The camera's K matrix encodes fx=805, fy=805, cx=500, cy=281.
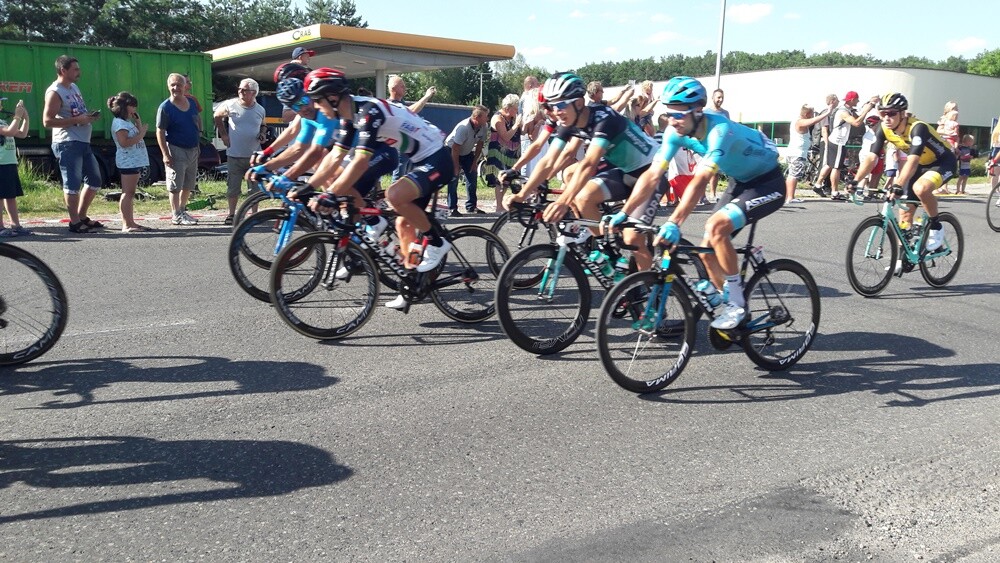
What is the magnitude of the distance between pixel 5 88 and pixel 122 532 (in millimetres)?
18962

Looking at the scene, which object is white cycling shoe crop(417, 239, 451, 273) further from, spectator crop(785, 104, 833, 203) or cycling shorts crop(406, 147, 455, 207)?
spectator crop(785, 104, 833, 203)

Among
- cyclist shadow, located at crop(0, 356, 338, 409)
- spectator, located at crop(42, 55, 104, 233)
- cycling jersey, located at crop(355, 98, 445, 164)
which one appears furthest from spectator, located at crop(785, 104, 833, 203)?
cyclist shadow, located at crop(0, 356, 338, 409)

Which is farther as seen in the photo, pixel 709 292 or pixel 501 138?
pixel 501 138

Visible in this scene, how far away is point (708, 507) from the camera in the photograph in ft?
12.1

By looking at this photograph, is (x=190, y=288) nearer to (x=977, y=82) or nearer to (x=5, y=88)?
(x=5, y=88)

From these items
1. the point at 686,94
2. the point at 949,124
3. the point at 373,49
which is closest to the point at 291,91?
the point at 686,94

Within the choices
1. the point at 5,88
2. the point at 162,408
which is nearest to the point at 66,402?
the point at 162,408

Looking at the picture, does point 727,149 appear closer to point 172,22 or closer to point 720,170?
point 720,170

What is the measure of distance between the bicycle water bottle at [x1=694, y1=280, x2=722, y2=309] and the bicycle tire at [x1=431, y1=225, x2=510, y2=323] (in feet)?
6.09

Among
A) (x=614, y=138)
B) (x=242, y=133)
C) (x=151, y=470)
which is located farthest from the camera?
(x=242, y=133)

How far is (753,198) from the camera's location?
5609mm

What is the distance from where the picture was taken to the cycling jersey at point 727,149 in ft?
17.2

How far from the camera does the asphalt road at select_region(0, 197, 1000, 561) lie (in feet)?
11.0

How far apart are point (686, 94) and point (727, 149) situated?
18.0 inches
